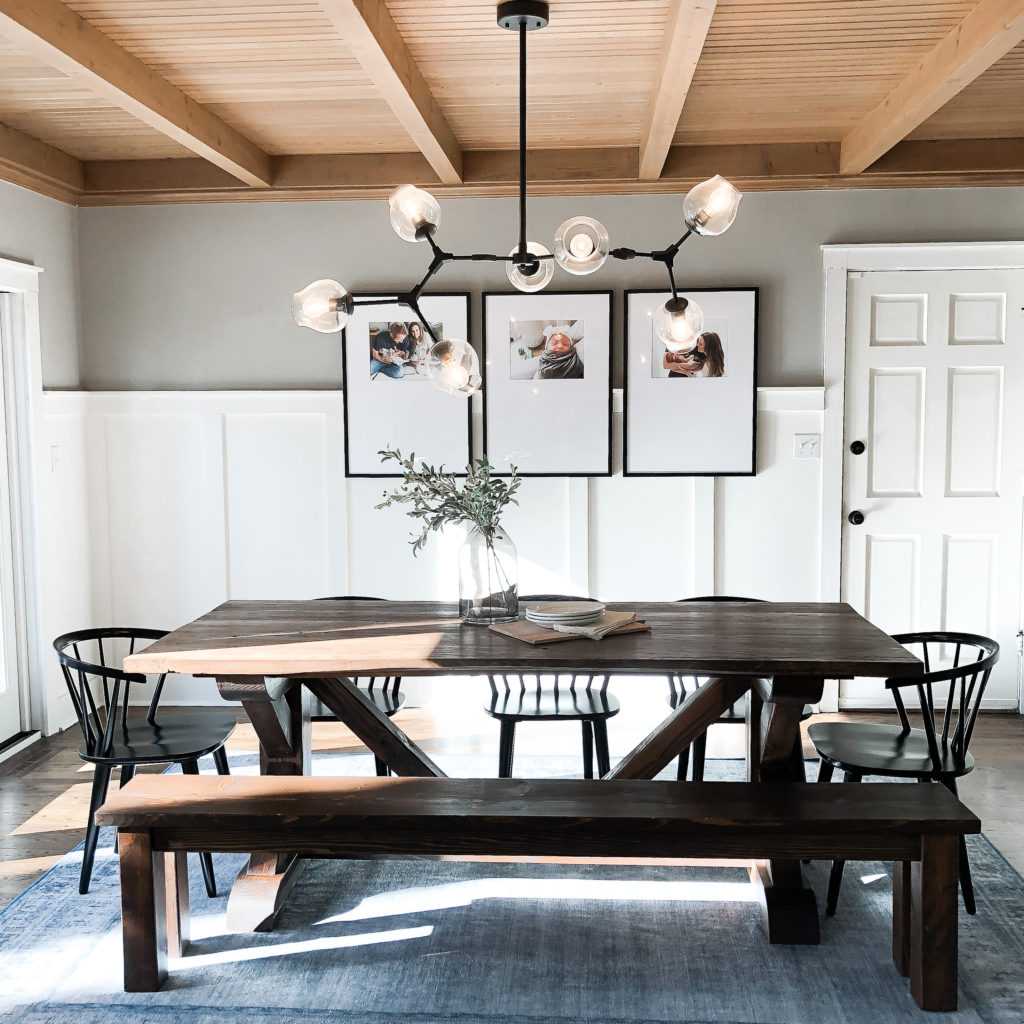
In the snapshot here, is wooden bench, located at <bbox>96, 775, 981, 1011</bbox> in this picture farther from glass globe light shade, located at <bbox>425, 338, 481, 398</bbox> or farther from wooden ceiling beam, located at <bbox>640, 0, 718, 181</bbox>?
wooden ceiling beam, located at <bbox>640, 0, 718, 181</bbox>

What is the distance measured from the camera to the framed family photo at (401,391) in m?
4.70

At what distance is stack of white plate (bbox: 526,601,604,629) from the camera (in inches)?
118

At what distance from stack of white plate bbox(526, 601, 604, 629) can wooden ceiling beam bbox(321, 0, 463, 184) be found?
1.60m

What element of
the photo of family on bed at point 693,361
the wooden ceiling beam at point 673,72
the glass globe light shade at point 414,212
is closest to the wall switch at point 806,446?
the photo of family on bed at point 693,361

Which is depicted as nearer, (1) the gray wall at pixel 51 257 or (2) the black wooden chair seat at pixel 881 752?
(2) the black wooden chair seat at pixel 881 752

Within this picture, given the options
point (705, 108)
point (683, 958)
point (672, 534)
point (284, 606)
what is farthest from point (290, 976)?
point (705, 108)

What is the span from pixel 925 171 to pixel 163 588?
3.83 metres

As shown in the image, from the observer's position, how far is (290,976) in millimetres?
2637

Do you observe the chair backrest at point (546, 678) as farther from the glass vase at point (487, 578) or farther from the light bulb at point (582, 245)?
the light bulb at point (582, 245)

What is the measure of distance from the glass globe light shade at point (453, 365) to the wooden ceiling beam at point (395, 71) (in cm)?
Answer: 80

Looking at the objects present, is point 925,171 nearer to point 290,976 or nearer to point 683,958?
point 683,958

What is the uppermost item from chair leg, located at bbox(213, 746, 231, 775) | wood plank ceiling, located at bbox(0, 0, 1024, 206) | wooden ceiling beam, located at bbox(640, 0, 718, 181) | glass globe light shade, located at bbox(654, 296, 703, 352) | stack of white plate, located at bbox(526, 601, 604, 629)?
wood plank ceiling, located at bbox(0, 0, 1024, 206)

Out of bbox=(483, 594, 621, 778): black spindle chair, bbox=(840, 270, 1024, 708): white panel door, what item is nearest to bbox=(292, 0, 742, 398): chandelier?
bbox=(483, 594, 621, 778): black spindle chair

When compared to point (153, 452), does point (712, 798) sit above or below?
below
